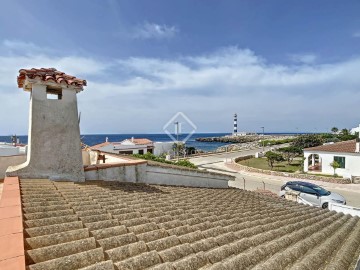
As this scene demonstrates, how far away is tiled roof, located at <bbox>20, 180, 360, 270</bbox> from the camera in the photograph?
2.78 m

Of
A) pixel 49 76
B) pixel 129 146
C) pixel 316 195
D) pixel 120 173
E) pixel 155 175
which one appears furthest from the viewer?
pixel 129 146

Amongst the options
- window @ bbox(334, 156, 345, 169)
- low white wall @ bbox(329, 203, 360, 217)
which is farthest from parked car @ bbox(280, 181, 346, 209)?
window @ bbox(334, 156, 345, 169)

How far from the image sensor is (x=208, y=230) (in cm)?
444

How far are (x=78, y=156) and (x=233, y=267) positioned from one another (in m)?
5.94

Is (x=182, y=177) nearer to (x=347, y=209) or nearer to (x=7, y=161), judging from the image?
(x=7, y=161)

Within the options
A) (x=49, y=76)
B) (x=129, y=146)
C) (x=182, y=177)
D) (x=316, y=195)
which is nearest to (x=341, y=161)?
(x=316, y=195)

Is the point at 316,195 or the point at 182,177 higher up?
the point at 182,177

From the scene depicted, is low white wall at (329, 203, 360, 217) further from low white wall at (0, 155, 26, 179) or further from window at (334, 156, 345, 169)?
window at (334, 156, 345, 169)

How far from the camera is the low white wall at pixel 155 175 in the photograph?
329 inches

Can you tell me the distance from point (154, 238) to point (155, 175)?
258 inches

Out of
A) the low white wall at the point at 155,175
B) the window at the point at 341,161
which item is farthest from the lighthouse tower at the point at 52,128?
the window at the point at 341,161

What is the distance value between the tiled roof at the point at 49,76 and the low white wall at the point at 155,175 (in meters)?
2.63

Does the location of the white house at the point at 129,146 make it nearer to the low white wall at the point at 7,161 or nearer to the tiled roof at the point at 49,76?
the low white wall at the point at 7,161

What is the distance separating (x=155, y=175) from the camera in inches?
400
